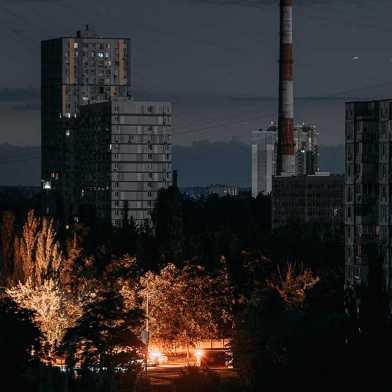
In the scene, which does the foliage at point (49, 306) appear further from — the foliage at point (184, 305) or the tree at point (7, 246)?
the foliage at point (184, 305)

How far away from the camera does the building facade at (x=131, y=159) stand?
166375 millimetres

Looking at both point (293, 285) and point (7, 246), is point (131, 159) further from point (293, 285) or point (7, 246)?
point (293, 285)

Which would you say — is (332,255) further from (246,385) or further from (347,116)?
(246,385)

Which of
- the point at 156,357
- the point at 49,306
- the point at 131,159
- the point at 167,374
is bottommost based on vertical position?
the point at 167,374

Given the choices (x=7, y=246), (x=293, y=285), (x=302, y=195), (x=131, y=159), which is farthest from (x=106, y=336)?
(x=131, y=159)

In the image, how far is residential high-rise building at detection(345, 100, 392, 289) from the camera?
264 ft

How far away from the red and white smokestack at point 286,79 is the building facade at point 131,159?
2724 cm

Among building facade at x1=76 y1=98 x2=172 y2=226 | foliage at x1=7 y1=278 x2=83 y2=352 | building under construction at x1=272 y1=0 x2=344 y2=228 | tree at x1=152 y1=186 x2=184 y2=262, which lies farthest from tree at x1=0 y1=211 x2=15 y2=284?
building facade at x1=76 y1=98 x2=172 y2=226

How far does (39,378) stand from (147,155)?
120819mm

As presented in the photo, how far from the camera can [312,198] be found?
16150cm

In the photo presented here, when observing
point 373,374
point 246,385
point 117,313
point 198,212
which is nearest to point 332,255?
point 117,313

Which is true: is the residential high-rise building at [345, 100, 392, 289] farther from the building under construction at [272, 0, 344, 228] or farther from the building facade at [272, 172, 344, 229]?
the building facade at [272, 172, 344, 229]

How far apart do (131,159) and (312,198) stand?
20635 millimetres

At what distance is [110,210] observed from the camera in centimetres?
17025
